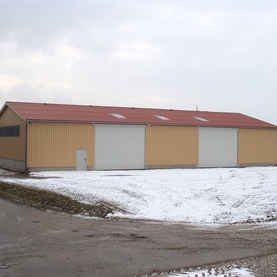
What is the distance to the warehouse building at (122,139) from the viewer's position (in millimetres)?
24500

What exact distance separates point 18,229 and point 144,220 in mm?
3547

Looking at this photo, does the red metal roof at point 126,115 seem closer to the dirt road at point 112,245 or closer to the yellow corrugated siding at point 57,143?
the yellow corrugated siding at point 57,143

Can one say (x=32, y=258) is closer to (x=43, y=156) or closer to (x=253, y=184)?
(x=253, y=184)

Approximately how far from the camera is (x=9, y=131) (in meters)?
28.3

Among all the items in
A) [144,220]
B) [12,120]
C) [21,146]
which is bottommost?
[144,220]

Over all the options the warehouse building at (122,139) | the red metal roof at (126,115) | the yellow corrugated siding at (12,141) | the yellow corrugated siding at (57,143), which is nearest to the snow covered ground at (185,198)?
the yellow corrugated siding at (57,143)

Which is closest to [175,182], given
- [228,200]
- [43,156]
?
[228,200]

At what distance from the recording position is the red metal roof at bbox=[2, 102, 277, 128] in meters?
25.8

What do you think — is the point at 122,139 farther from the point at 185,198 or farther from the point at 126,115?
the point at 185,198

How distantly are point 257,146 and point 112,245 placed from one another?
26.1 m

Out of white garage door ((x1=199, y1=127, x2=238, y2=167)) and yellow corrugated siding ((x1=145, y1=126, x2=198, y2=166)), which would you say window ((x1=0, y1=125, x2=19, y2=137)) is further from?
white garage door ((x1=199, y1=127, x2=238, y2=167))

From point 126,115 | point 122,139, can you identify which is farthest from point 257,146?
point 122,139

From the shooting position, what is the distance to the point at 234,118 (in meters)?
34.5

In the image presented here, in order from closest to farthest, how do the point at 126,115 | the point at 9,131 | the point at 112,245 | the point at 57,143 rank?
the point at 112,245, the point at 57,143, the point at 9,131, the point at 126,115
